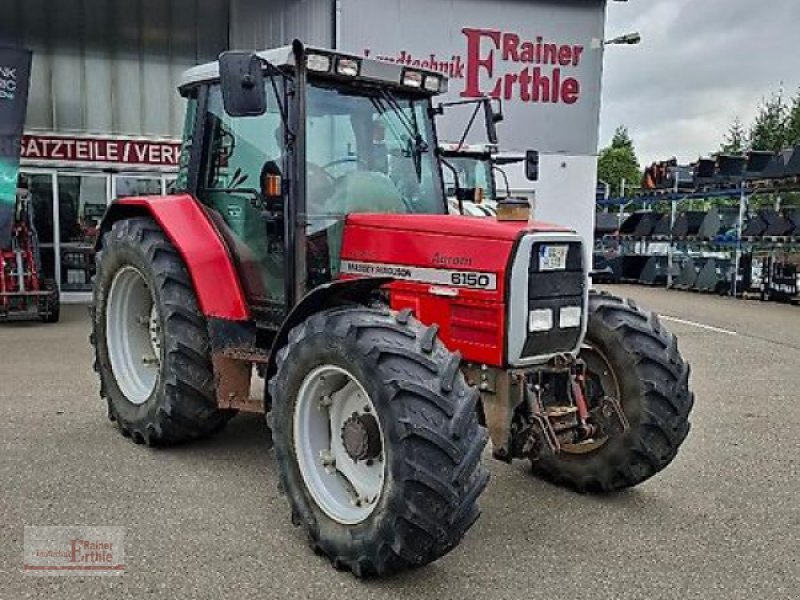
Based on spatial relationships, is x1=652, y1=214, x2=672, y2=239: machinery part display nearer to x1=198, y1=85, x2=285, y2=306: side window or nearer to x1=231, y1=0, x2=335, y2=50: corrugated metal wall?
x1=231, y1=0, x2=335, y2=50: corrugated metal wall

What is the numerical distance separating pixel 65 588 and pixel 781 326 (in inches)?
471

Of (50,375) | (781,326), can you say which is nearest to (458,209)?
(50,375)

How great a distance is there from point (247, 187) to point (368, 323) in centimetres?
162

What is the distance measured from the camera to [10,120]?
1134 cm

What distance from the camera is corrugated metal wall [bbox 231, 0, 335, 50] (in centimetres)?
1314

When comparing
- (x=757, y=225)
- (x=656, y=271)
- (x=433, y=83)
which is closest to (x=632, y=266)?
(x=656, y=271)

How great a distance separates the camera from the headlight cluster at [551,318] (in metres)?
3.75

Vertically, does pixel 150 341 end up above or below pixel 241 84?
below

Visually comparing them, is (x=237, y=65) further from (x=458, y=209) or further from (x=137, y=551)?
(x=137, y=551)

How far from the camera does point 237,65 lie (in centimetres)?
367

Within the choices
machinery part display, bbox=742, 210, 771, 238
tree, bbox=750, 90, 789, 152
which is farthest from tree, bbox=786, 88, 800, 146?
machinery part display, bbox=742, 210, 771, 238

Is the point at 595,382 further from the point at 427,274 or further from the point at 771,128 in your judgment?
the point at 771,128

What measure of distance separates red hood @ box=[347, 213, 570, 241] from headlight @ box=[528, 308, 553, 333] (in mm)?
376

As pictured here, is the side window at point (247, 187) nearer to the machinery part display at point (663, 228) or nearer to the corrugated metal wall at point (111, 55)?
the corrugated metal wall at point (111, 55)
